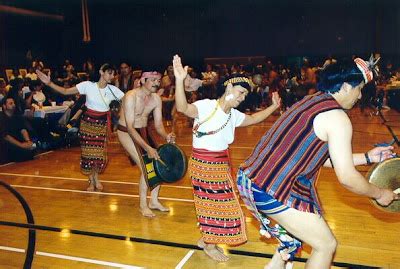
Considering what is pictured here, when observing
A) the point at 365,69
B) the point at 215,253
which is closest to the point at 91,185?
the point at 215,253

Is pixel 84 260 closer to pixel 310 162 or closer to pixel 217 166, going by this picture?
pixel 217 166

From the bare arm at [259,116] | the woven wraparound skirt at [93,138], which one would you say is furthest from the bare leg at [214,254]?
the woven wraparound skirt at [93,138]

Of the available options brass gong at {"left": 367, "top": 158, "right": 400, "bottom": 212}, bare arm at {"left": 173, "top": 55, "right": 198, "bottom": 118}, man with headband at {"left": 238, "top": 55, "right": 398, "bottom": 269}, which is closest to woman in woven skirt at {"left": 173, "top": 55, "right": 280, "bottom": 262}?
bare arm at {"left": 173, "top": 55, "right": 198, "bottom": 118}

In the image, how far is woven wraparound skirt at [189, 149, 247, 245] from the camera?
3.53 meters

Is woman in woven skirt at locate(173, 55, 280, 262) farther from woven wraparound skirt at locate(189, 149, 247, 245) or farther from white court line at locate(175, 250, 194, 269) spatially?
white court line at locate(175, 250, 194, 269)

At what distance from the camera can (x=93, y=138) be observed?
5.96 metres

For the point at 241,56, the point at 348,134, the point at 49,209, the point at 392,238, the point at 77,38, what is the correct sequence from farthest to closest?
the point at 241,56
the point at 77,38
the point at 49,209
the point at 392,238
the point at 348,134

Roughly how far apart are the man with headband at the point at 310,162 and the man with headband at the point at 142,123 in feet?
7.26

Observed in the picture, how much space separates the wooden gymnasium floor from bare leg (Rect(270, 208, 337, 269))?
0.56 ft

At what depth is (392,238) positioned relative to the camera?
4.27 m

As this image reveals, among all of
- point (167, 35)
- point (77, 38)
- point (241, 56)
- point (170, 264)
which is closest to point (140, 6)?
point (167, 35)

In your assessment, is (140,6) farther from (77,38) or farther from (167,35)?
(77,38)

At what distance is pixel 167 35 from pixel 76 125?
11.1m

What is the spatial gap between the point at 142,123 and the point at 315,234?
9.95ft
